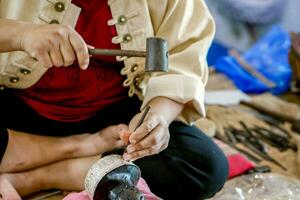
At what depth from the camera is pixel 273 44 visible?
2.39 metres

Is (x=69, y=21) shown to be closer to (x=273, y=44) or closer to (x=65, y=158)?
(x=65, y=158)

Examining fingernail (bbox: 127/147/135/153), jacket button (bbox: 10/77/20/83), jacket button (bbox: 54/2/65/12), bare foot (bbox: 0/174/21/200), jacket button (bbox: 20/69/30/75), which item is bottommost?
bare foot (bbox: 0/174/21/200)

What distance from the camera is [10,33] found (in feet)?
3.08

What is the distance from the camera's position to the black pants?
1166 mm

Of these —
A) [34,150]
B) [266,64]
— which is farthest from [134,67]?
[266,64]

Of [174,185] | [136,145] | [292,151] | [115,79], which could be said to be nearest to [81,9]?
[115,79]

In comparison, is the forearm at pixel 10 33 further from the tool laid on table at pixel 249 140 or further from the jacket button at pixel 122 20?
the tool laid on table at pixel 249 140

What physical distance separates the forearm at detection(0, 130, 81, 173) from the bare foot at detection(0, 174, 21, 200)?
5 centimetres

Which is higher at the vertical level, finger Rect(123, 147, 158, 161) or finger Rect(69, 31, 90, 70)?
finger Rect(69, 31, 90, 70)

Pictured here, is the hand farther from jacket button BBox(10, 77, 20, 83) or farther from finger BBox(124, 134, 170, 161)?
jacket button BBox(10, 77, 20, 83)

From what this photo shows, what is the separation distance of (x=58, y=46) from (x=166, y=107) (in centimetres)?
36

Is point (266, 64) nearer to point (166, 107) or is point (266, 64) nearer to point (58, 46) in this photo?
point (166, 107)

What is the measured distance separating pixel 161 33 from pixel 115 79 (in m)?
0.15

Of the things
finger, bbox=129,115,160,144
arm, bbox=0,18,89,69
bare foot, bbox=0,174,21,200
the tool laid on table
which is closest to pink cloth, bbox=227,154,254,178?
the tool laid on table
